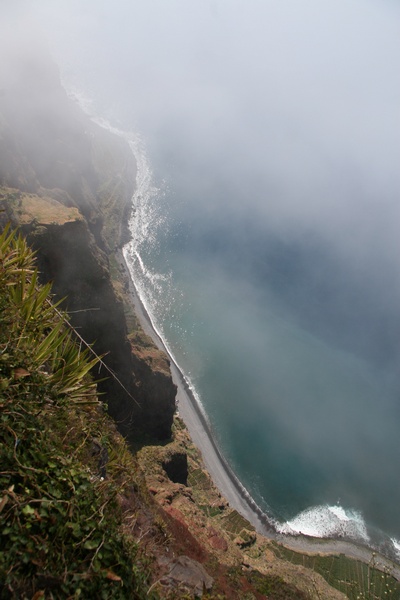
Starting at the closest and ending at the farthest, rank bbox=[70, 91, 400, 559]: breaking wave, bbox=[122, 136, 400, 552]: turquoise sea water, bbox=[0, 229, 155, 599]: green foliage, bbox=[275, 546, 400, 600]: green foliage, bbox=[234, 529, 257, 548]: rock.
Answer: bbox=[0, 229, 155, 599]: green foliage
bbox=[234, 529, 257, 548]: rock
bbox=[275, 546, 400, 600]: green foliage
bbox=[70, 91, 400, 559]: breaking wave
bbox=[122, 136, 400, 552]: turquoise sea water

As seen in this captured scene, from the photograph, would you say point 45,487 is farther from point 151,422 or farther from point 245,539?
point 245,539

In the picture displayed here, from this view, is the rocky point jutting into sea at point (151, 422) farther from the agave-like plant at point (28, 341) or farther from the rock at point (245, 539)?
the agave-like plant at point (28, 341)

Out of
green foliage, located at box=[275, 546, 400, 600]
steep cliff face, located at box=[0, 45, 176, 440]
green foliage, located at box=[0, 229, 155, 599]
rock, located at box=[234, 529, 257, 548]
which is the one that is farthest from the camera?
green foliage, located at box=[275, 546, 400, 600]

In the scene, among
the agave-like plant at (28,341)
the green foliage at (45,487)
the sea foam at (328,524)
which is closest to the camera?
the green foliage at (45,487)

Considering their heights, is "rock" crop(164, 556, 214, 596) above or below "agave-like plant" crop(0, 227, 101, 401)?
below

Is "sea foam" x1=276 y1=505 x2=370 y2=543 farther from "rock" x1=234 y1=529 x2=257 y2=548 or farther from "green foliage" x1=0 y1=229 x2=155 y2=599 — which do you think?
"green foliage" x1=0 y1=229 x2=155 y2=599

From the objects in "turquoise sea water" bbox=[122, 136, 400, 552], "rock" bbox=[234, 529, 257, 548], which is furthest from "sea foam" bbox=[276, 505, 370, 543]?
"rock" bbox=[234, 529, 257, 548]

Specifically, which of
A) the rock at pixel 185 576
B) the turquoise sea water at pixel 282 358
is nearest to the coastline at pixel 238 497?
the turquoise sea water at pixel 282 358
